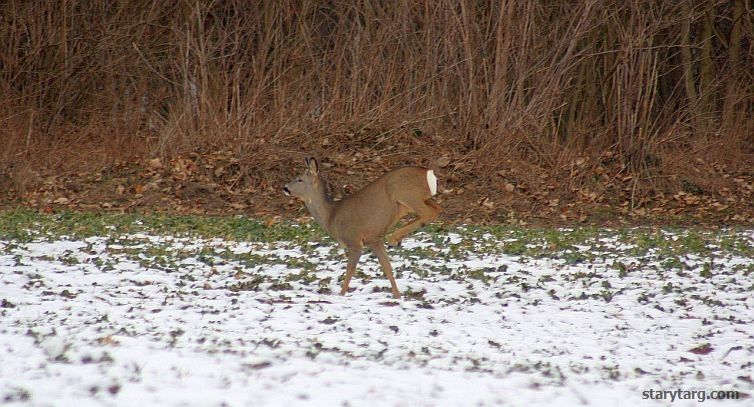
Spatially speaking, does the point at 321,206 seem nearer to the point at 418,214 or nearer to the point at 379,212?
the point at 379,212

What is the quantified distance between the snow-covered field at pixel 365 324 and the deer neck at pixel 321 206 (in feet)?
1.68

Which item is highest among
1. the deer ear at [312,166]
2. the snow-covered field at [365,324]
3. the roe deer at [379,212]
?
the deer ear at [312,166]

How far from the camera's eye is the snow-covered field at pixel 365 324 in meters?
4.72

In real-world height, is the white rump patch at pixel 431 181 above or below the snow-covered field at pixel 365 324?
above

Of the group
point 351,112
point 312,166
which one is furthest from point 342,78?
point 312,166

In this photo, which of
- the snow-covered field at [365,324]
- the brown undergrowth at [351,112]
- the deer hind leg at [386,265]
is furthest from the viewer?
the brown undergrowth at [351,112]

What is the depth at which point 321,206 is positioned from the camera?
7762 mm

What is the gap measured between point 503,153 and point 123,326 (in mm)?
9195

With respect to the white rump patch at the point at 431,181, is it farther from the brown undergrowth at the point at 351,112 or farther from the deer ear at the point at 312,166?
the brown undergrowth at the point at 351,112

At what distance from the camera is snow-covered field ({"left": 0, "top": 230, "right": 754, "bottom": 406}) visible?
472 cm

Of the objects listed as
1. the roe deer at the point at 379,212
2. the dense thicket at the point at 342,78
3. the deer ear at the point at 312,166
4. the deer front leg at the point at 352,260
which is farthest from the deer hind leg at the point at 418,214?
the dense thicket at the point at 342,78

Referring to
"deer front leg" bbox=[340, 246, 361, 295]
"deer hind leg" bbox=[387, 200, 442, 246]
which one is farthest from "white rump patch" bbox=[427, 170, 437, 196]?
"deer front leg" bbox=[340, 246, 361, 295]

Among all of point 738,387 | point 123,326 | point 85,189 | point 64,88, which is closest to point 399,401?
point 738,387

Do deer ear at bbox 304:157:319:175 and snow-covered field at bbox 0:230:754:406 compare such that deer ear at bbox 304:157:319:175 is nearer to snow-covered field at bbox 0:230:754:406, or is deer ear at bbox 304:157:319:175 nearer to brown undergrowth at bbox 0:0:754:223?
snow-covered field at bbox 0:230:754:406
